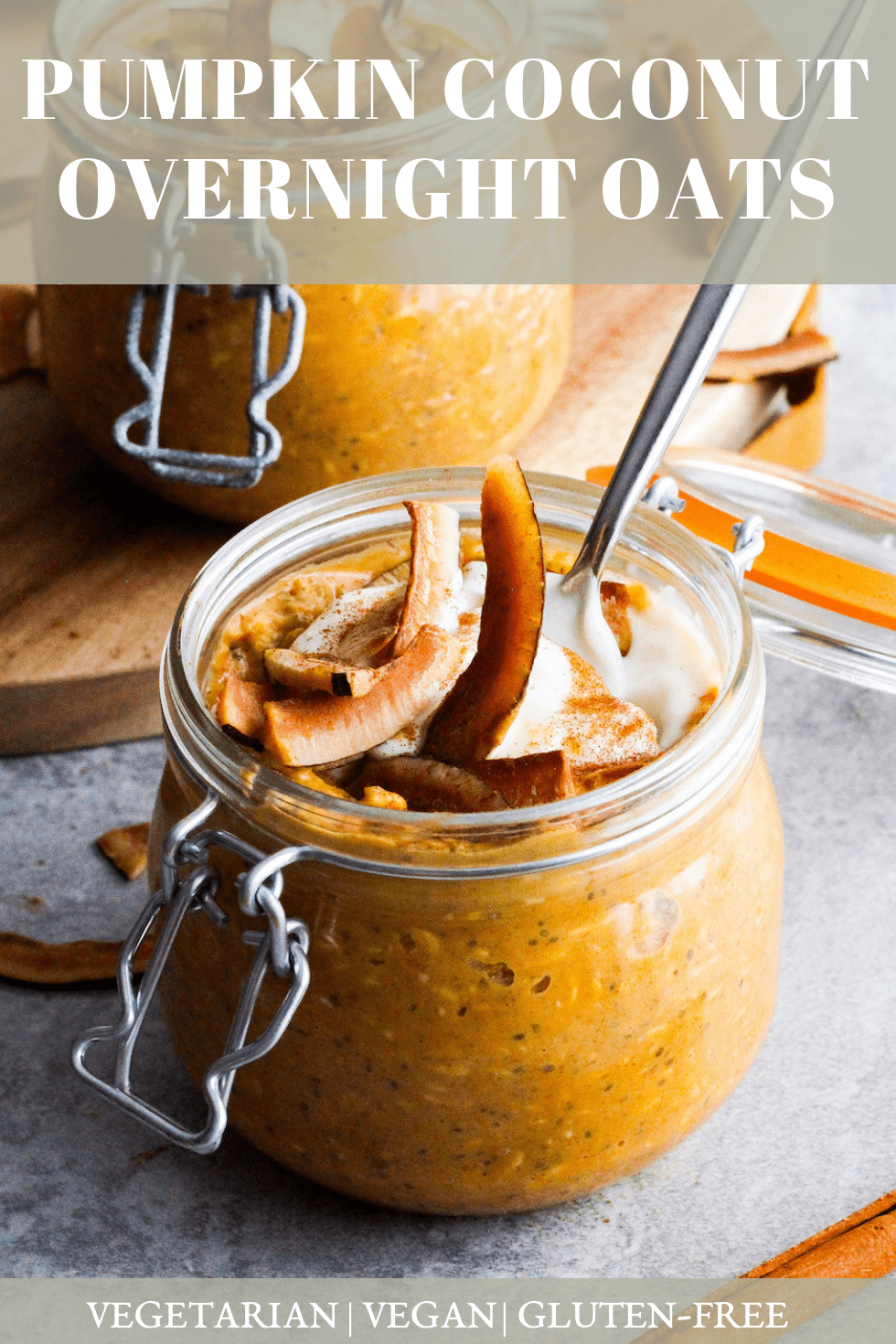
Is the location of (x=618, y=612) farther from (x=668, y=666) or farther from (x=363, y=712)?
(x=363, y=712)

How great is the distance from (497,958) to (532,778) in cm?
9

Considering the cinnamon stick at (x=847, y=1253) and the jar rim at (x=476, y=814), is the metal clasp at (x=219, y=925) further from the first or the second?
the cinnamon stick at (x=847, y=1253)

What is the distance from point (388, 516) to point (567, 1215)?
41 centimetres

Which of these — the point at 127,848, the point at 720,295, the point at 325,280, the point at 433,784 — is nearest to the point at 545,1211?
the point at 433,784

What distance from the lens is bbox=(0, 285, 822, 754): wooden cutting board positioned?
118 centimetres

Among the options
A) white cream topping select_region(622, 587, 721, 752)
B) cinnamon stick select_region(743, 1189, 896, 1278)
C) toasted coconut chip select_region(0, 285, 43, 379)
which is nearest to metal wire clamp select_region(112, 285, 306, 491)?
white cream topping select_region(622, 587, 721, 752)

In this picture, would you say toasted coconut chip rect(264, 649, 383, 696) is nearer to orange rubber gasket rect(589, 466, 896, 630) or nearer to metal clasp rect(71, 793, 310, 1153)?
metal clasp rect(71, 793, 310, 1153)

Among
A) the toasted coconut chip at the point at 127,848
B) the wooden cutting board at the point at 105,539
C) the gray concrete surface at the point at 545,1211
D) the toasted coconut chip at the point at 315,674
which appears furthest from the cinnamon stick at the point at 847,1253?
the wooden cutting board at the point at 105,539

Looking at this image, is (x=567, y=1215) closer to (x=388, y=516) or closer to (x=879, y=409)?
(x=388, y=516)

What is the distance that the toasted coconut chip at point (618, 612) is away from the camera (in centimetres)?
84

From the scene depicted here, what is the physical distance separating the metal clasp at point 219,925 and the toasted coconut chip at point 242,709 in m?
0.04

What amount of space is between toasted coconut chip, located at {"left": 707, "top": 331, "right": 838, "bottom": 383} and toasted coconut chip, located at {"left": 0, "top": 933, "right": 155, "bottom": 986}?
71 cm

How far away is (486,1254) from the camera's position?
835mm

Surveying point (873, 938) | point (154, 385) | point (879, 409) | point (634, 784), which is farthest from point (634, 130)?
point (634, 784)
